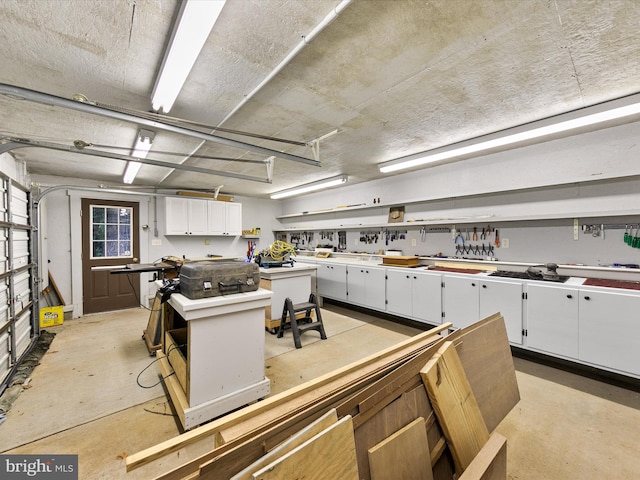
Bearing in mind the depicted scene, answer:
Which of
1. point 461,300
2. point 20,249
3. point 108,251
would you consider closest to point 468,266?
point 461,300

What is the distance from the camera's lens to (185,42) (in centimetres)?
A: 146

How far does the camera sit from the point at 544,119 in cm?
271

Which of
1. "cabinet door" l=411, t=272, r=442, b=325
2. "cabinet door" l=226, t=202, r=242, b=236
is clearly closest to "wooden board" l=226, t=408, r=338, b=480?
"cabinet door" l=411, t=272, r=442, b=325

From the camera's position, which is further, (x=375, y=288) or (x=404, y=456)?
(x=375, y=288)

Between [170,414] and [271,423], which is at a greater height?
[271,423]

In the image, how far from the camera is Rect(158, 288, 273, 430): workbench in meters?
2.03

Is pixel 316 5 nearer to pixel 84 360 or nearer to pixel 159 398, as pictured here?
pixel 159 398

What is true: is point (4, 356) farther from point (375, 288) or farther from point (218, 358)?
point (375, 288)

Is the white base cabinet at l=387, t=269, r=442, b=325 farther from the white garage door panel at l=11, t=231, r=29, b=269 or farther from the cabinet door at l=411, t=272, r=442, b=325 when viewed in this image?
the white garage door panel at l=11, t=231, r=29, b=269

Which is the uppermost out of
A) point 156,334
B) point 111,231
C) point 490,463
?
point 111,231

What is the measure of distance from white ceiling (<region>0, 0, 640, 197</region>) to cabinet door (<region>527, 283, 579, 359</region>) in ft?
6.00

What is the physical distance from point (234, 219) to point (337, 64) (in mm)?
5330

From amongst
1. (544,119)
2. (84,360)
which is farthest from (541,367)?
(84,360)

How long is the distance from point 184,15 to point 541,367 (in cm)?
440
